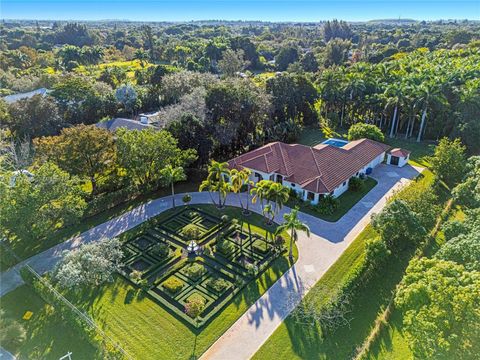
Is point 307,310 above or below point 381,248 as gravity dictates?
below

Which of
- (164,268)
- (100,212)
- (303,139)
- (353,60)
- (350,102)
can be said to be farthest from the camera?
(353,60)

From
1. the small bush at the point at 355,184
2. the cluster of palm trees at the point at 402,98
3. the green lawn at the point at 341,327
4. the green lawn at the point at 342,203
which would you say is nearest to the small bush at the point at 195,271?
the green lawn at the point at 341,327

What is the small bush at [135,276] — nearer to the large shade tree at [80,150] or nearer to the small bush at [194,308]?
the small bush at [194,308]

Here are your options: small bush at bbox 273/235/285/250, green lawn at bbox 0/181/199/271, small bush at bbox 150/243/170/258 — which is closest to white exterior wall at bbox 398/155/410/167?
small bush at bbox 273/235/285/250

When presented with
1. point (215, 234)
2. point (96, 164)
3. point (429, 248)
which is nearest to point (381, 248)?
point (429, 248)

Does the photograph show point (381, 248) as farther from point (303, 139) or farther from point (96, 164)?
point (303, 139)

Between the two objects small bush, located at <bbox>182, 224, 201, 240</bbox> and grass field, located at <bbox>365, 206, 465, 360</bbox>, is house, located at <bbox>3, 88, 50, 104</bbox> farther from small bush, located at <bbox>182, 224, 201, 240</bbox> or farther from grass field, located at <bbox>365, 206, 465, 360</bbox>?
grass field, located at <bbox>365, 206, 465, 360</bbox>
